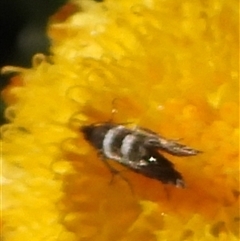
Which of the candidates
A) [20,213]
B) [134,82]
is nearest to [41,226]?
[20,213]

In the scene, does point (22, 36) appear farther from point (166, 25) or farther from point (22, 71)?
point (166, 25)

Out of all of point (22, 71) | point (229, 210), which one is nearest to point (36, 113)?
point (22, 71)

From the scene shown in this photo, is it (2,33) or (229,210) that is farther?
(2,33)

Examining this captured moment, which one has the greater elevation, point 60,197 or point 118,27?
point 118,27
